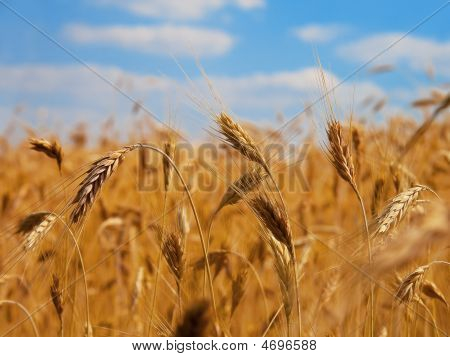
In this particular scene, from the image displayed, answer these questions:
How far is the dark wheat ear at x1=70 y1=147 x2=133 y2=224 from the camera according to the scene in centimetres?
146

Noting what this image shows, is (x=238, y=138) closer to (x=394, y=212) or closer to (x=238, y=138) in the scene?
(x=238, y=138)

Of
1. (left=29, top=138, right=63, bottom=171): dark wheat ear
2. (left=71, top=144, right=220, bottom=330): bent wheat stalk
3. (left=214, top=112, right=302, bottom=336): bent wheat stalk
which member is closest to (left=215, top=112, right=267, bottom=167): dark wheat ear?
(left=214, top=112, right=302, bottom=336): bent wheat stalk

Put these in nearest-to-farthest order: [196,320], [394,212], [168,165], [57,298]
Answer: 1. [196,320]
2. [394,212]
3. [57,298]
4. [168,165]

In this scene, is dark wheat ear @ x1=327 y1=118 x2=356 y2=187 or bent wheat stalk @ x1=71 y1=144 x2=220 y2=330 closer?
bent wheat stalk @ x1=71 y1=144 x2=220 y2=330

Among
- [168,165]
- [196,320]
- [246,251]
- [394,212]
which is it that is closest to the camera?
[196,320]

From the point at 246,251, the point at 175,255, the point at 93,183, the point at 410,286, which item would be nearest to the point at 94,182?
the point at 93,183

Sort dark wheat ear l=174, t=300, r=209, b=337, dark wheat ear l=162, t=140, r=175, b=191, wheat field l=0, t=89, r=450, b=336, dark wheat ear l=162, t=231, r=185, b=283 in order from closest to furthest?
1. dark wheat ear l=174, t=300, r=209, b=337
2. wheat field l=0, t=89, r=450, b=336
3. dark wheat ear l=162, t=231, r=185, b=283
4. dark wheat ear l=162, t=140, r=175, b=191

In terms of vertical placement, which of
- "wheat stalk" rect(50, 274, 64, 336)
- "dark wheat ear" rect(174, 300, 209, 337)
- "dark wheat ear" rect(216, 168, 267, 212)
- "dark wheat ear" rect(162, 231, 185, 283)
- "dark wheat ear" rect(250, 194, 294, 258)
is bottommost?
"wheat stalk" rect(50, 274, 64, 336)

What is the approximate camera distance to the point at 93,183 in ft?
4.90

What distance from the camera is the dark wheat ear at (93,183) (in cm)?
146

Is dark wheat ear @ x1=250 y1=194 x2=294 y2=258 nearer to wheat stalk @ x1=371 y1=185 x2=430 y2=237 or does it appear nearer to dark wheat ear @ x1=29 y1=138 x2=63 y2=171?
wheat stalk @ x1=371 y1=185 x2=430 y2=237

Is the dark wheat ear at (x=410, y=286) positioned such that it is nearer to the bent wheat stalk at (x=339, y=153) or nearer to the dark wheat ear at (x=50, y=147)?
the bent wheat stalk at (x=339, y=153)

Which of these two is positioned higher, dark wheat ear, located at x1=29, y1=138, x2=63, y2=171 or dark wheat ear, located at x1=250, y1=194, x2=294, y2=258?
dark wheat ear, located at x1=29, y1=138, x2=63, y2=171

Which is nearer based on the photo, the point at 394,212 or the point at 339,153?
the point at 394,212
